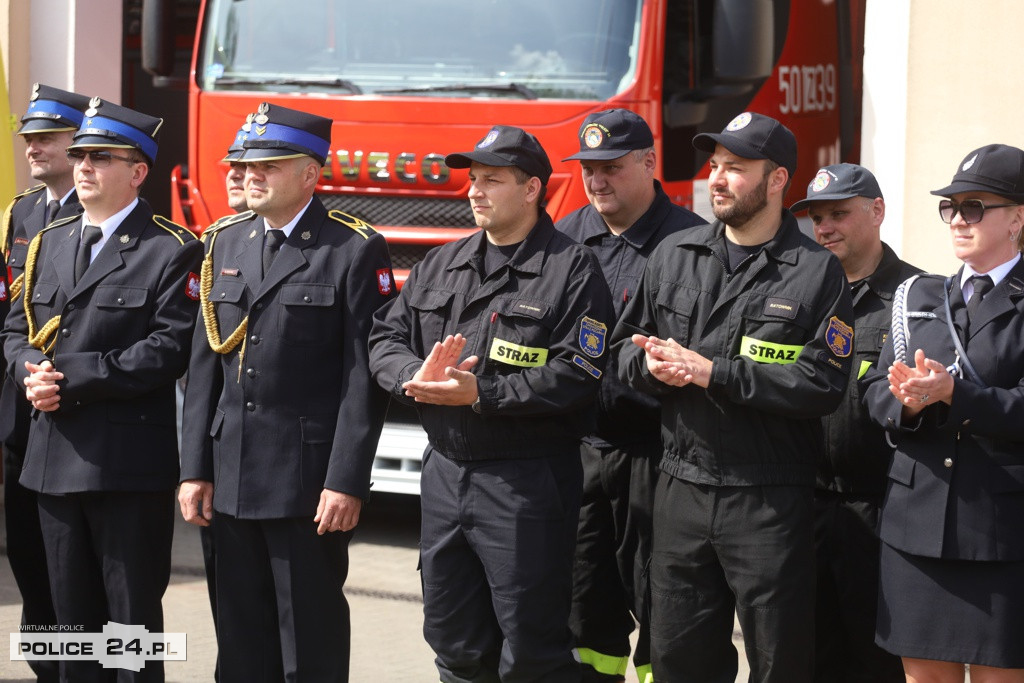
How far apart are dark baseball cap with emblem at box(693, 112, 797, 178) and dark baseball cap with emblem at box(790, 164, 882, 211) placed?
1.47 feet

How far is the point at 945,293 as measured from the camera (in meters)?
3.90

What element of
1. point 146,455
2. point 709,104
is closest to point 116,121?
point 146,455

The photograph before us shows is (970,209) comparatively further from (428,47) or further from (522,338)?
(428,47)

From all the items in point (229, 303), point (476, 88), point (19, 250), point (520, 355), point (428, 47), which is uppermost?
point (428, 47)

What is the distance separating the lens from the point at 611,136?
483 centimetres

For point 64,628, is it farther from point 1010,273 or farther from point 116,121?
point 1010,273

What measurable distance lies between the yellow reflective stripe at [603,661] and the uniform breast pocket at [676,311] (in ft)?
4.06

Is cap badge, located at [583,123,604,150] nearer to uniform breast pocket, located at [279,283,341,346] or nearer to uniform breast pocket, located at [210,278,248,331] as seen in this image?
uniform breast pocket, located at [279,283,341,346]

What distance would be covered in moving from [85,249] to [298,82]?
108 inches

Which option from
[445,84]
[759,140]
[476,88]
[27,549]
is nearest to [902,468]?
[759,140]

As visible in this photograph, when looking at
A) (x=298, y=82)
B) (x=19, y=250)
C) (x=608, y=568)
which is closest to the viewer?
(x=608, y=568)

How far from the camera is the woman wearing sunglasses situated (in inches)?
145

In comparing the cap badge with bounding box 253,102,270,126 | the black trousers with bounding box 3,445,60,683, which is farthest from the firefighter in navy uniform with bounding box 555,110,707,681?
the black trousers with bounding box 3,445,60,683

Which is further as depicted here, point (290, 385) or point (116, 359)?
point (116, 359)
